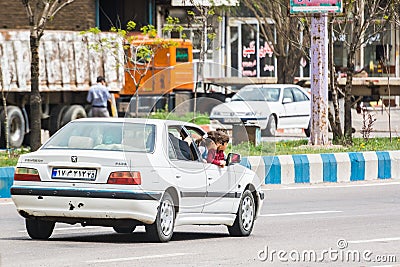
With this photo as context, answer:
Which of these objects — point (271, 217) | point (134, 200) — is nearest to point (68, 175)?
point (134, 200)

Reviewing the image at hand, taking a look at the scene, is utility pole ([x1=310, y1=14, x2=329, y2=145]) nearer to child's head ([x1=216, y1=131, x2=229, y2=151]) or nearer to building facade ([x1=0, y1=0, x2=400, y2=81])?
building facade ([x1=0, y1=0, x2=400, y2=81])

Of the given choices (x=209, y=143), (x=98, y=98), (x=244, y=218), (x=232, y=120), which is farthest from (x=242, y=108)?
(x=209, y=143)

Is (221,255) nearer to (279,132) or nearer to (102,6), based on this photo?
(279,132)

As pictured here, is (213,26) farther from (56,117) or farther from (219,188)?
(219,188)

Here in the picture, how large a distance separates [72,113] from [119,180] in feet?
69.6

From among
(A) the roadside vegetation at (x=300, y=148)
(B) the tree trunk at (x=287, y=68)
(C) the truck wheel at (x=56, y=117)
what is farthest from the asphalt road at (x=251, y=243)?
(B) the tree trunk at (x=287, y=68)

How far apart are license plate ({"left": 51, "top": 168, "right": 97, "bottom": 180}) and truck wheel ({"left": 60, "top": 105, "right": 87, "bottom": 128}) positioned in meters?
20.5

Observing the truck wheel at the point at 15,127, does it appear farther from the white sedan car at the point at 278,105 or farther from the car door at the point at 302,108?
the car door at the point at 302,108

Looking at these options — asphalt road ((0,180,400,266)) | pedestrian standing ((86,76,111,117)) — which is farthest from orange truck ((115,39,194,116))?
asphalt road ((0,180,400,266))

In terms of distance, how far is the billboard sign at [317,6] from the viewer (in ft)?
71.3

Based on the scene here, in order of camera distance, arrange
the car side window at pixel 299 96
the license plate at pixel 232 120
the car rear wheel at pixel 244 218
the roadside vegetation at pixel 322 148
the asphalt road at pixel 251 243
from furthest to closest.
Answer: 1. the car side window at pixel 299 96
2. the license plate at pixel 232 120
3. the roadside vegetation at pixel 322 148
4. the car rear wheel at pixel 244 218
5. the asphalt road at pixel 251 243

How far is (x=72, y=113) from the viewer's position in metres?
32.0

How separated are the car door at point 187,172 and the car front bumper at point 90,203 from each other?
20.0 inches

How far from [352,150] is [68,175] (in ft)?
37.8
